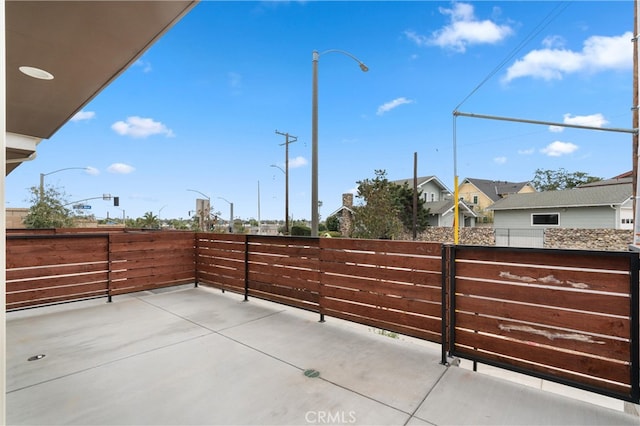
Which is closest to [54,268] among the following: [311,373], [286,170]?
[311,373]

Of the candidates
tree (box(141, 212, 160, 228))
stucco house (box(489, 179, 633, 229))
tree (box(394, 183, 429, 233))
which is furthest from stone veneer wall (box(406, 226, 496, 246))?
tree (box(141, 212, 160, 228))

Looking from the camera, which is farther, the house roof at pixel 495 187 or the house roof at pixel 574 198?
the house roof at pixel 495 187

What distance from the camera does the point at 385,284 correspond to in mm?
3271

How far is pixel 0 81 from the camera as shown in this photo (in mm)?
871

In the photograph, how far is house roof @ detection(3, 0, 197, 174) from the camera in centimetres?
237

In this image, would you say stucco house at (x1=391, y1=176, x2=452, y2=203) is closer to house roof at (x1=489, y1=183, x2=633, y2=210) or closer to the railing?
house roof at (x1=489, y1=183, x2=633, y2=210)

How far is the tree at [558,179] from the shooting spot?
36.4 metres

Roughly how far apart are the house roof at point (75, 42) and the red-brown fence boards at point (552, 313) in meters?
3.31

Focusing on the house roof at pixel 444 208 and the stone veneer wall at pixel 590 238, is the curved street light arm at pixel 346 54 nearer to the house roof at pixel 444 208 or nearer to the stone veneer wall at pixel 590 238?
the stone veneer wall at pixel 590 238

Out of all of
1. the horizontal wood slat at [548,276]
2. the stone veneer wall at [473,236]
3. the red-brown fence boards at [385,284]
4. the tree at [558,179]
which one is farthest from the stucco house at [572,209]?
the tree at [558,179]

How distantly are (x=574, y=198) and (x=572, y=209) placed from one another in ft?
2.54

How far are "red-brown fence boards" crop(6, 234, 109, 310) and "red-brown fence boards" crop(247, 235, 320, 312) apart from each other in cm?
236

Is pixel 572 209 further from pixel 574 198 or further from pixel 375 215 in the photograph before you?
pixel 375 215

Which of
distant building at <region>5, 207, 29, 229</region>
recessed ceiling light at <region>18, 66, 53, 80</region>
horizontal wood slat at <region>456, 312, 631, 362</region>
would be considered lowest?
horizontal wood slat at <region>456, 312, 631, 362</region>
